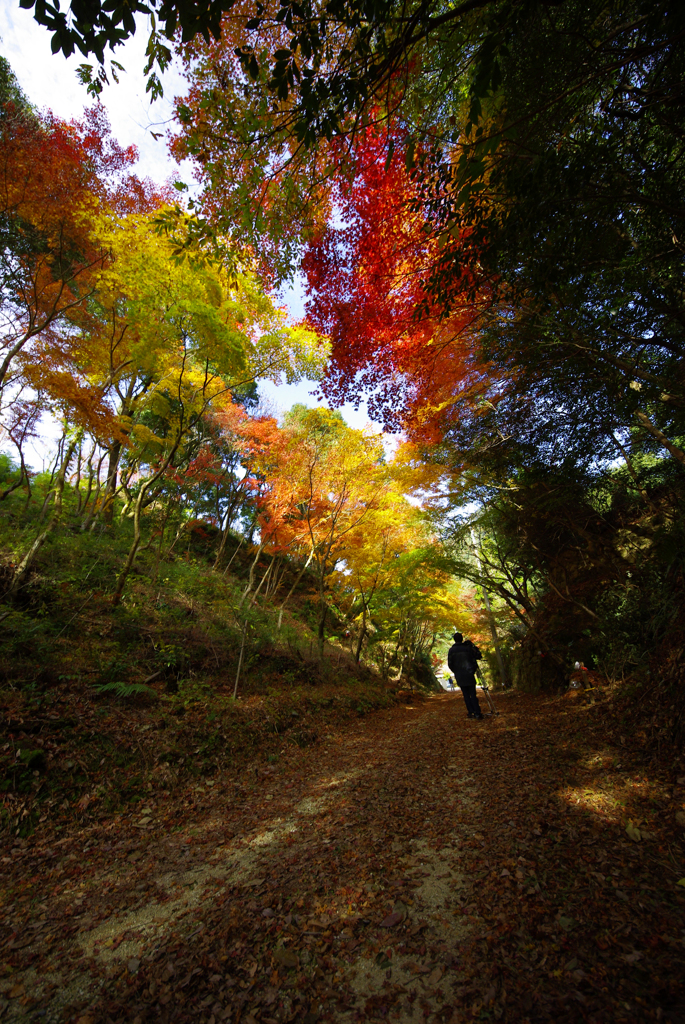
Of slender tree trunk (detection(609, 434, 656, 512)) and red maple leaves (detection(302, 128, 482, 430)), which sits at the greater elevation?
red maple leaves (detection(302, 128, 482, 430))

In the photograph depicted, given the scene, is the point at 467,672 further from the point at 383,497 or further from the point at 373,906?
the point at 373,906

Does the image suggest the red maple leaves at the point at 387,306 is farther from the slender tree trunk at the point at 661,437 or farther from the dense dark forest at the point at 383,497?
the slender tree trunk at the point at 661,437

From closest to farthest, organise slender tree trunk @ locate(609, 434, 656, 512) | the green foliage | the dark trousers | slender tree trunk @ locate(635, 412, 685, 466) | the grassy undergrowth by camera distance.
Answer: the grassy undergrowth
slender tree trunk @ locate(635, 412, 685, 466)
slender tree trunk @ locate(609, 434, 656, 512)
the green foliage
the dark trousers

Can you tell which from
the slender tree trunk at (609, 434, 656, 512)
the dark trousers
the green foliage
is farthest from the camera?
the dark trousers

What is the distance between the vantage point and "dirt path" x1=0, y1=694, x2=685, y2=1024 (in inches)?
71.3

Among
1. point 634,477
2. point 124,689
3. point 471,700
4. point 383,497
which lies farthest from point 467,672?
point 124,689

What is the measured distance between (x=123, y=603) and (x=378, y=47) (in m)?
8.66

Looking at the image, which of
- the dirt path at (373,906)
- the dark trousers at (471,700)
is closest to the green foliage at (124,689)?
the dirt path at (373,906)

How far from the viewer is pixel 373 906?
247cm

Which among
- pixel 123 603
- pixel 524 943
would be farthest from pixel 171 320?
pixel 524 943

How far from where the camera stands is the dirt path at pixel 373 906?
1.81m

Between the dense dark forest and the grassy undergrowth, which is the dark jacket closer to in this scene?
the dense dark forest

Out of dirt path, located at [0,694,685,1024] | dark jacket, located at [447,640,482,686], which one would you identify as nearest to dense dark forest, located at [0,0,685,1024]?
dirt path, located at [0,694,685,1024]

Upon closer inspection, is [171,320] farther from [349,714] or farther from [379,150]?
[349,714]
